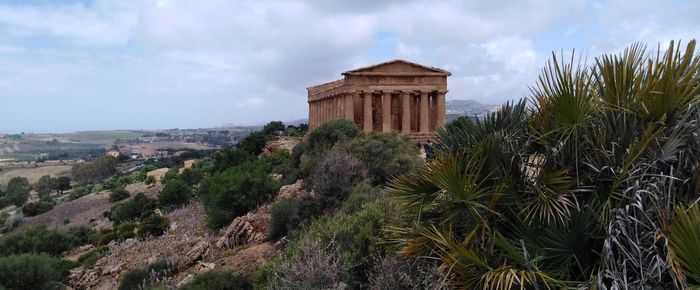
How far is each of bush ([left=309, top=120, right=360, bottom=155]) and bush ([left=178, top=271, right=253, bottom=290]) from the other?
15086mm

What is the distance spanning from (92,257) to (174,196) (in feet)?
39.3

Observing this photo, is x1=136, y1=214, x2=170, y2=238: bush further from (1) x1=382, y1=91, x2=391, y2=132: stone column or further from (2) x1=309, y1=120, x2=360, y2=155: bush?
(1) x1=382, y1=91, x2=391, y2=132: stone column

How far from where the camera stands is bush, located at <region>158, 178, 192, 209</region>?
3164 centimetres

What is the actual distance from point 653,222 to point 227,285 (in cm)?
836

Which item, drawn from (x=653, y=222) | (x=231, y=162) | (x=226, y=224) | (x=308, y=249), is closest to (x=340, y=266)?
(x=308, y=249)

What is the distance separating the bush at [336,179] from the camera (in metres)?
15.0

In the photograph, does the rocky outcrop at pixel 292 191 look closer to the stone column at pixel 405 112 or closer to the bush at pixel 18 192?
the stone column at pixel 405 112

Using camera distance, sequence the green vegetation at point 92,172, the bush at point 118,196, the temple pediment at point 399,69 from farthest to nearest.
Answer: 1. the green vegetation at point 92,172
2. the bush at point 118,196
3. the temple pediment at point 399,69

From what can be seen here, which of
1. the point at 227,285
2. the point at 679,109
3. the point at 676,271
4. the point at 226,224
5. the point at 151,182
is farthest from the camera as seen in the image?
the point at 151,182

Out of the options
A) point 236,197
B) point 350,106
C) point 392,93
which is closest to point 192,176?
point 350,106

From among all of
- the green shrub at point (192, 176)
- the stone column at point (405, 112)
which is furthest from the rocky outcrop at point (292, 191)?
the green shrub at point (192, 176)

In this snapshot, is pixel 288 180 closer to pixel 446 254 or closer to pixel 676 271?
pixel 446 254

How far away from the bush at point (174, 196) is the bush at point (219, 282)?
69.8 feet

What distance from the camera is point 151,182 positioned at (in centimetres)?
4984
